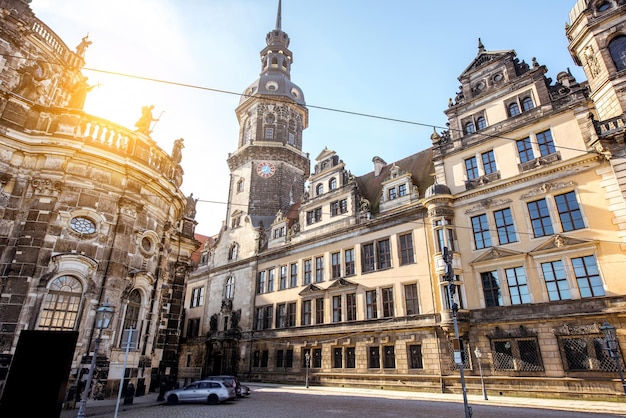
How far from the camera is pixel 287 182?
4438 cm

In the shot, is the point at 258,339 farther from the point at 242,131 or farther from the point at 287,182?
the point at 242,131

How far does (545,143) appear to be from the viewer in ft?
72.6

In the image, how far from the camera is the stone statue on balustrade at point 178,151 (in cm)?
2189

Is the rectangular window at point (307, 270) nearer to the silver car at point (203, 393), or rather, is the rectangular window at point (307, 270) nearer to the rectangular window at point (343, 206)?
the rectangular window at point (343, 206)

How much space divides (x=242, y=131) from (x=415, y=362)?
36398 mm

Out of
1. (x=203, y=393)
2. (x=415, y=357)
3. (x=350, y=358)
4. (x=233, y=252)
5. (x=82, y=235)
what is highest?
(x=233, y=252)

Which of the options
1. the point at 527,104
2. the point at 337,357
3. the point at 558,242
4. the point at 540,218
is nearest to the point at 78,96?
the point at 337,357

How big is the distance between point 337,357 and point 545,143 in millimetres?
20351

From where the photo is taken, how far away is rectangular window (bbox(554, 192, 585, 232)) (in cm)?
1975

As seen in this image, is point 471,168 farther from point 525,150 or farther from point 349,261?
point 349,261

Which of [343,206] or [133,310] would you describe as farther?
[343,206]

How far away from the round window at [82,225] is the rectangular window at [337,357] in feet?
62.9

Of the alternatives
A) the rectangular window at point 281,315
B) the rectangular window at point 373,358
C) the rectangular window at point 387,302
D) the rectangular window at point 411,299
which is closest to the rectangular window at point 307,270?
the rectangular window at point 281,315

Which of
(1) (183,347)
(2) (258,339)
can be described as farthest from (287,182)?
(1) (183,347)
